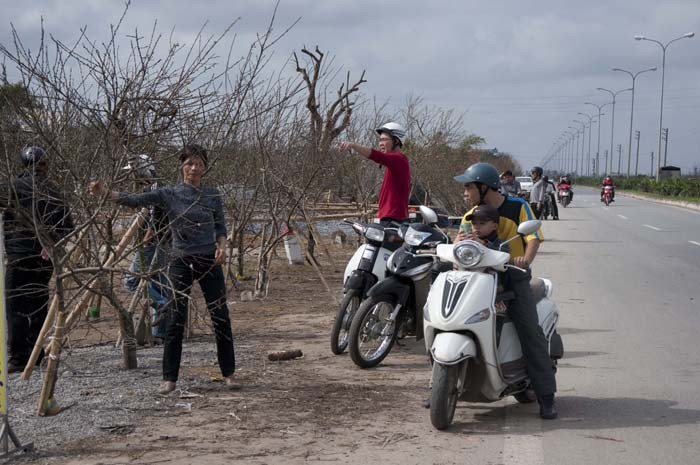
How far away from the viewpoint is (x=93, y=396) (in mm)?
6281

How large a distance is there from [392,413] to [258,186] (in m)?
4.96

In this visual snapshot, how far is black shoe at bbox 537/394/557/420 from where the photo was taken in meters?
5.89

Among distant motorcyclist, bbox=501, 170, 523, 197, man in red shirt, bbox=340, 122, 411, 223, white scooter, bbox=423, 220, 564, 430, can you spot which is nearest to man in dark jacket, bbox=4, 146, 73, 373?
man in red shirt, bbox=340, 122, 411, 223

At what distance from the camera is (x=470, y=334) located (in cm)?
563

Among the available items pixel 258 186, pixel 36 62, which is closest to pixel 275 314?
pixel 258 186

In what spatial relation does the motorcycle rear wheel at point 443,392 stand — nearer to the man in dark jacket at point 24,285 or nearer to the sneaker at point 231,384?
the sneaker at point 231,384

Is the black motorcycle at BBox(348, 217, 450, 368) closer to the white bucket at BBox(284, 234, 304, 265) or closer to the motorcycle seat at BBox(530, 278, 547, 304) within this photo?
the motorcycle seat at BBox(530, 278, 547, 304)

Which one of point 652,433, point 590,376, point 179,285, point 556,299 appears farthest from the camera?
point 556,299

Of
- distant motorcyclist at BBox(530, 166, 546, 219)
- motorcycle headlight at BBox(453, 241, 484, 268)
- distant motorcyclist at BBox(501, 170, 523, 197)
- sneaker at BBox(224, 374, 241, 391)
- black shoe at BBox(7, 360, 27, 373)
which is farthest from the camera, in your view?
distant motorcyclist at BBox(530, 166, 546, 219)

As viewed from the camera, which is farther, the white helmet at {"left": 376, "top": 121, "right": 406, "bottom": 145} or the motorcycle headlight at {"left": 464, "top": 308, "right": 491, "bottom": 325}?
the white helmet at {"left": 376, "top": 121, "right": 406, "bottom": 145}

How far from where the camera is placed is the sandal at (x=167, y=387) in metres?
6.28

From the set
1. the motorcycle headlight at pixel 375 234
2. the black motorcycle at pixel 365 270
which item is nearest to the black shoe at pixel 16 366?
the black motorcycle at pixel 365 270

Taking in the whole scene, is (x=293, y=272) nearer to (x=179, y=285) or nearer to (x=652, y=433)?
(x=179, y=285)

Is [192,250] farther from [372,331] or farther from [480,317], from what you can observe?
[480,317]
